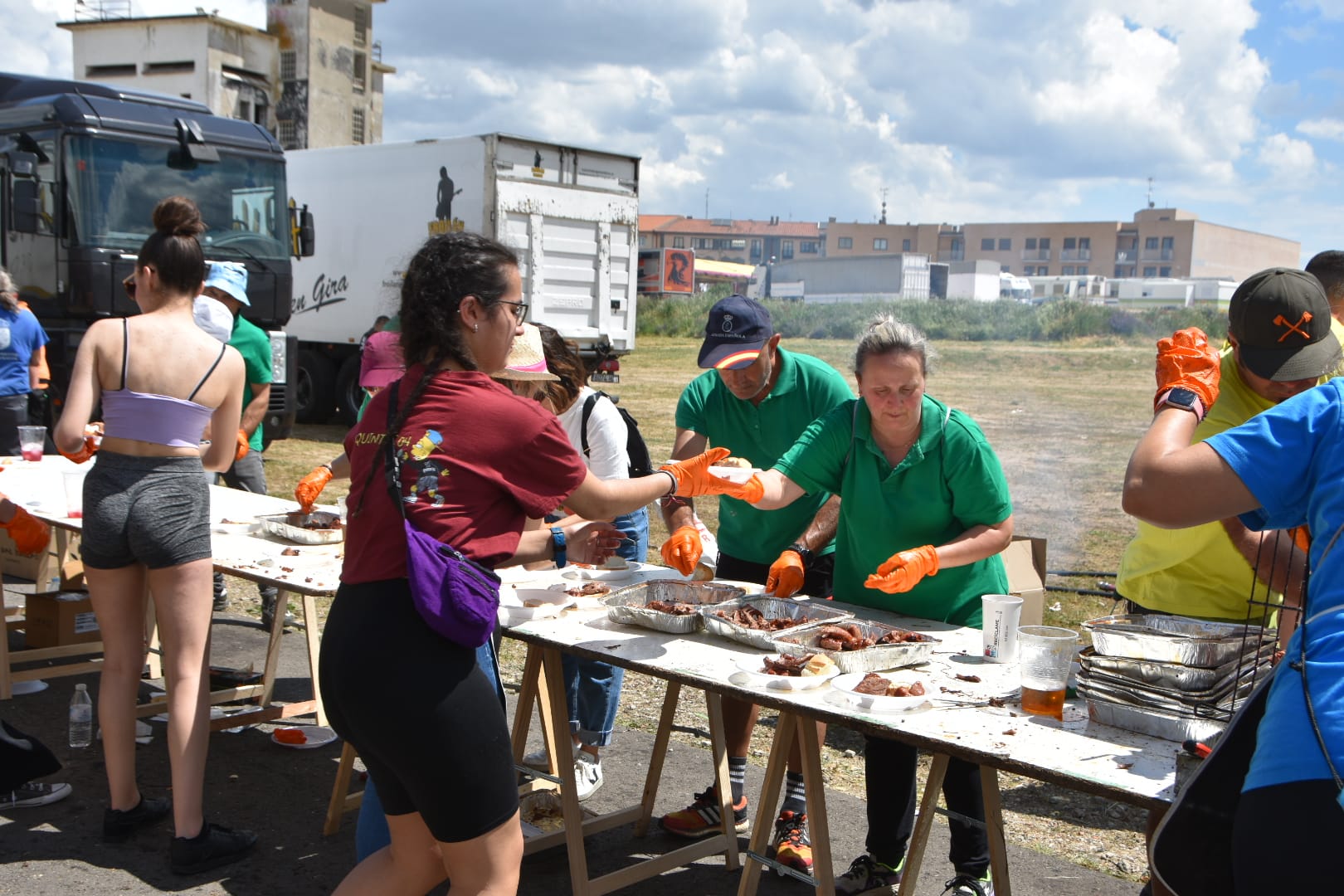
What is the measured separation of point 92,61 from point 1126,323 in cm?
3228

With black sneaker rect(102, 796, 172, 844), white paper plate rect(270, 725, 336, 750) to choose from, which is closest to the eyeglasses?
black sneaker rect(102, 796, 172, 844)

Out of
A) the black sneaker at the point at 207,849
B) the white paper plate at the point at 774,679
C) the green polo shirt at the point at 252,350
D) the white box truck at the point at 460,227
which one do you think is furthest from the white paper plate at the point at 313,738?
the white box truck at the point at 460,227

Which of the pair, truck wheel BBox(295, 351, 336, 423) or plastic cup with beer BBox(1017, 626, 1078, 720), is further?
truck wheel BBox(295, 351, 336, 423)

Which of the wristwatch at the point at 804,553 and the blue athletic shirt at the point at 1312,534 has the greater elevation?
the blue athletic shirt at the point at 1312,534

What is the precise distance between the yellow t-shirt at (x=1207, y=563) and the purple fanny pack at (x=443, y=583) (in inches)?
74.7

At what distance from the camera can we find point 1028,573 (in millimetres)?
4824

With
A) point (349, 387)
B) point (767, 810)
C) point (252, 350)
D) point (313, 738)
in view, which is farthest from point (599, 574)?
point (349, 387)

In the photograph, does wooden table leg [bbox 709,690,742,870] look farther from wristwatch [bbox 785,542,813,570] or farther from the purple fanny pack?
the purple fanny pack

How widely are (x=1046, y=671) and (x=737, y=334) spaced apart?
5.75 feet

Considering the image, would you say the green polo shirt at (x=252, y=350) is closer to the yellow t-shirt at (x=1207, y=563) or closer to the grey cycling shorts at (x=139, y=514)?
the grey cycling shorts at (x=139, y=514)

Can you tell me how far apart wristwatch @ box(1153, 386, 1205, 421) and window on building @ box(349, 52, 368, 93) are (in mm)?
38671

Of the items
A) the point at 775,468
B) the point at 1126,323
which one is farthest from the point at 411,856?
the point at 1126,323

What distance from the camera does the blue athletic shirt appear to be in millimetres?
1483

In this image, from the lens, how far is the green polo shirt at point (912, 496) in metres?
3.16
